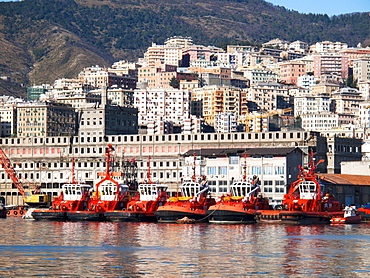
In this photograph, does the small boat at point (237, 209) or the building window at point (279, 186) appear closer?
the small boat at point (237, 209)

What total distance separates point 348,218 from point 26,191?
76.0 meters

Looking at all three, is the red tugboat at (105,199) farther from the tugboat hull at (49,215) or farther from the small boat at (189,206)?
the small boat at (189,206)

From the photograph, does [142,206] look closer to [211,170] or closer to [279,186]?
[211,170]

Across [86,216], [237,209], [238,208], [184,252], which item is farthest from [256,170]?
[184,252]

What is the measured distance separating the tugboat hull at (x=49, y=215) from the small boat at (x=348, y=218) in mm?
39887

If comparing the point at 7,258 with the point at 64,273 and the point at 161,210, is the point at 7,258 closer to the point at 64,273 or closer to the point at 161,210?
the point at 64,273

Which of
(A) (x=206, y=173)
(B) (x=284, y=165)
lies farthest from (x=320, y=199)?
(A) (x=206, y=173)

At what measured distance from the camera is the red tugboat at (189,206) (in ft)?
382

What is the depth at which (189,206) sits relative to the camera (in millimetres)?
118750

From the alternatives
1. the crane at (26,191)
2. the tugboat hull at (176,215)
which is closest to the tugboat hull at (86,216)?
the tugboat hull at (176,215)

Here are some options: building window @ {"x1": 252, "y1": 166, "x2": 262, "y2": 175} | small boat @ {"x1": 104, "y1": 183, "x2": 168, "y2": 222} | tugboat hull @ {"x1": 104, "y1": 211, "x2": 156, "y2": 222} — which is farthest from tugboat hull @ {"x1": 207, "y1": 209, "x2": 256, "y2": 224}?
building window @ {"x1": 252, "y1": 166, "x2": 262, "y2": 175}

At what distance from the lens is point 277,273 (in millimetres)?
60125

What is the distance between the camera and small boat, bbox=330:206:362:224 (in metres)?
118

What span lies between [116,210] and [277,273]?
223ft
